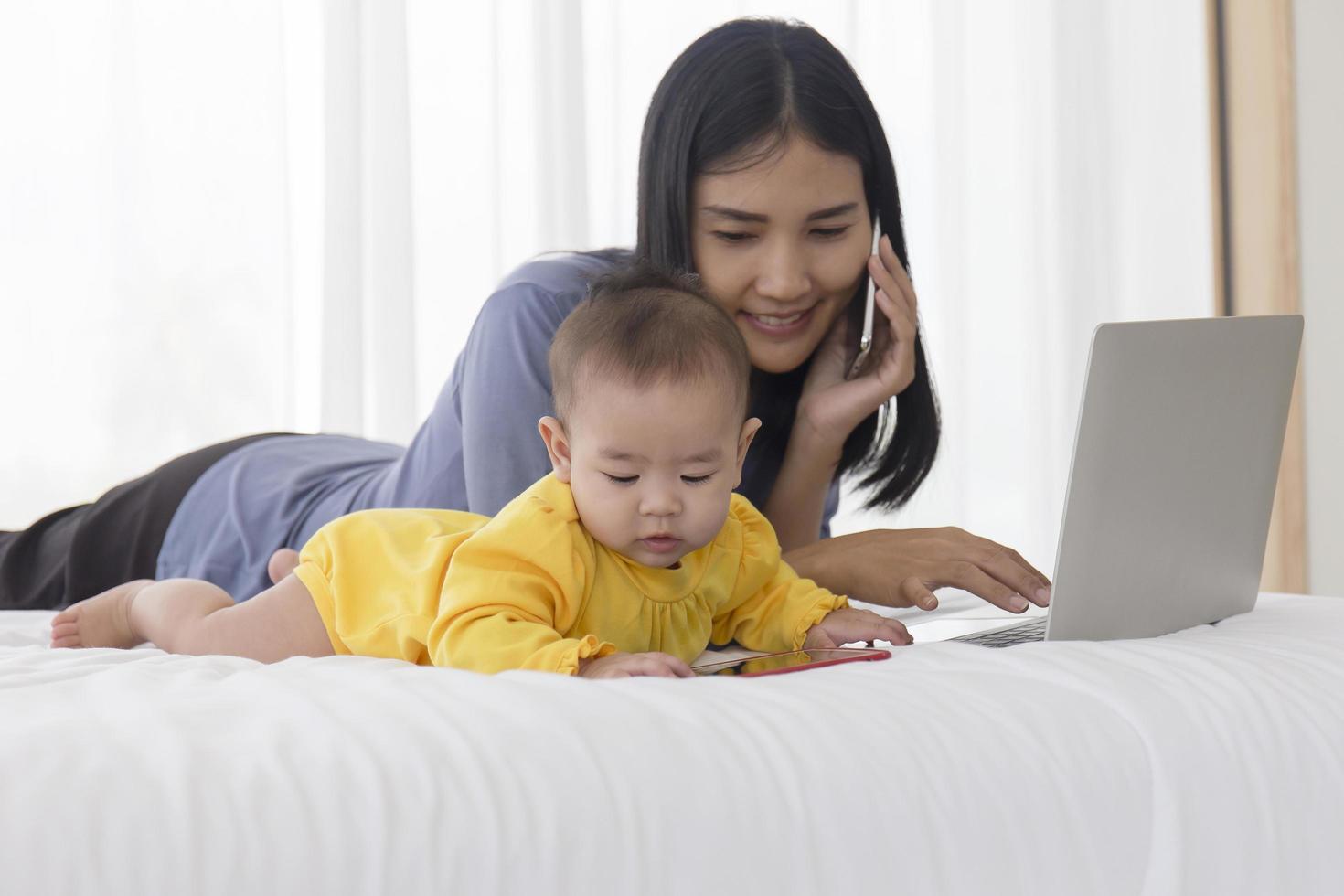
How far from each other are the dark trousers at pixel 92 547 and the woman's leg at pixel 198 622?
0.38 meters

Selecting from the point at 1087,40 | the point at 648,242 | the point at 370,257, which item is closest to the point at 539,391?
the point at 648,242

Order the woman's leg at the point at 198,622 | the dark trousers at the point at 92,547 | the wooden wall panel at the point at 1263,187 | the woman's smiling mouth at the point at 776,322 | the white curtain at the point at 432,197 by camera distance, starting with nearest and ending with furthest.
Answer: the woman's leg at the point at 198,622 < the woman's smiling mouth at the point at 776,322 < the dark trousers at the point at 92,547 < the white curtain at the point at 432,197 < the wooden wall panel at the point at 1263,187

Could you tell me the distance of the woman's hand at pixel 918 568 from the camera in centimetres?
126

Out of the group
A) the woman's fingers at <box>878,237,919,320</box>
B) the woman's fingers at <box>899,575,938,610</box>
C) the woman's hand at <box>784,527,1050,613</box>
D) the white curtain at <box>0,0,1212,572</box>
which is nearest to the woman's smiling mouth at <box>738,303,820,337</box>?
the woman's fingers at <box>878,237,919,320</box>

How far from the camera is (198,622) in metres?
1.23

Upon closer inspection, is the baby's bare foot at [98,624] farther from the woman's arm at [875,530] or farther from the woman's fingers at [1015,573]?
the woman's fingers at [1015,573]

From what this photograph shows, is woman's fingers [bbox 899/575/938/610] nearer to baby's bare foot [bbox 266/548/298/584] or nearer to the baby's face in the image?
the baby's face

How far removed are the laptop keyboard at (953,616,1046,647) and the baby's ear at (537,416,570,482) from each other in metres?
0.36

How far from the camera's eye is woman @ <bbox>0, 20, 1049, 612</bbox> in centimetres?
143

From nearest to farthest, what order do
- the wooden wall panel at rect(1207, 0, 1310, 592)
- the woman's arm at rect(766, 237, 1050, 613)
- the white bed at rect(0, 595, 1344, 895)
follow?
the white bed at rect(0, 595, 1344, 895) < the woman's arm at rect(766, 237, 1050, 613) < the wooden wall panel at rect(1207, 0, 1310, 592)

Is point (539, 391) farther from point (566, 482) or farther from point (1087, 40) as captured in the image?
point (1087, 40)

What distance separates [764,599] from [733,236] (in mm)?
465

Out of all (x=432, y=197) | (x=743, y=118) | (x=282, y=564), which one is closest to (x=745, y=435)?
(x=743, y=118)

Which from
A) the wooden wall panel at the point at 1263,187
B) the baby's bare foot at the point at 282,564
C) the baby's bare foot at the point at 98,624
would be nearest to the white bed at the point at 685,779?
the baby's bare foot at the point at 98,624
